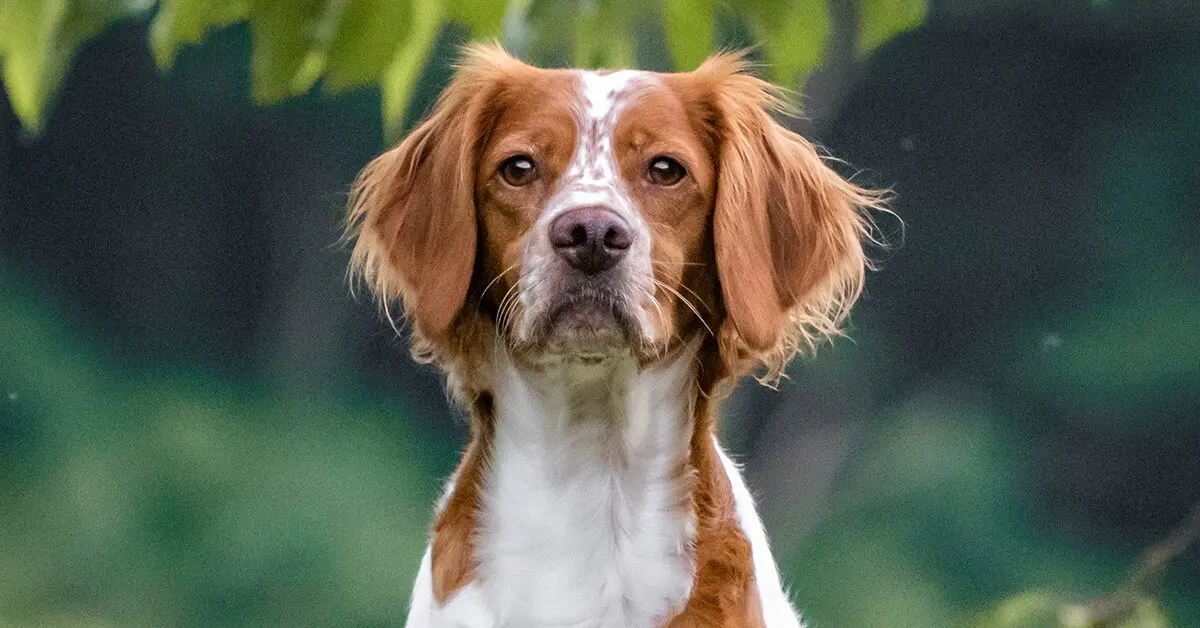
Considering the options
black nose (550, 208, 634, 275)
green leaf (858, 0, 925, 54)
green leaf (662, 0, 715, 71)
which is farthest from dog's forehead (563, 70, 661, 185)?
green leaf (858, 0, 925, 54)

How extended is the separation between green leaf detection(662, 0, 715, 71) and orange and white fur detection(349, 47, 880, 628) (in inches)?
16.3

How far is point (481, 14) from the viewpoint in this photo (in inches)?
72.0

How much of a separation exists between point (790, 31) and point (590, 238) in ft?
1.81

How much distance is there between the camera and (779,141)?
2924 mm

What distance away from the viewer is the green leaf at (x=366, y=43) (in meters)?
1.81

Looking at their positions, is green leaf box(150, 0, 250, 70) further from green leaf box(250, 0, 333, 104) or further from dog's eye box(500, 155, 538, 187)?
dog's eye box(500, 155, 538, 187)

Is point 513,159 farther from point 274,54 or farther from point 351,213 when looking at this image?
point 274,54

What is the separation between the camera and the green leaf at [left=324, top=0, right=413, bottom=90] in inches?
71.4

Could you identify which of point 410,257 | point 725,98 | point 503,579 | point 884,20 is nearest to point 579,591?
point 503,579

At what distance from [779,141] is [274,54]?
4.45ft

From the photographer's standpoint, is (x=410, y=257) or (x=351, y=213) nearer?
(x=410, y=257)

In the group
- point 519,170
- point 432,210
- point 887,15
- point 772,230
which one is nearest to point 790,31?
point 887,15

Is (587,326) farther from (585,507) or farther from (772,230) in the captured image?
(772,230)

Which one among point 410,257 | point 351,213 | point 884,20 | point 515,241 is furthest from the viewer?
point 351,213
